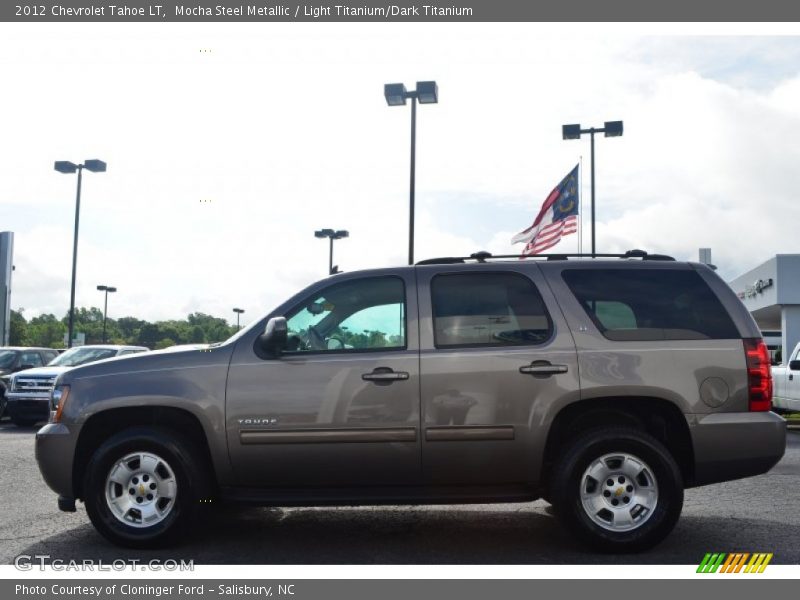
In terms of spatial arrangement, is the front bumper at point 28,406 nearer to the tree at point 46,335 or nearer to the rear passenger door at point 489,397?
the rear passenger door at point 489,397

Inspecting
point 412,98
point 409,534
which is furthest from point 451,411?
point 412,98

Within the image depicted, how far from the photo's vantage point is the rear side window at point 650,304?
6215mm

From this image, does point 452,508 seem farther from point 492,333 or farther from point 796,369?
point 796,369

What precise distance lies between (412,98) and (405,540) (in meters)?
15.5

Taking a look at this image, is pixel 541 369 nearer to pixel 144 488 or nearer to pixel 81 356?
pixel 144 488

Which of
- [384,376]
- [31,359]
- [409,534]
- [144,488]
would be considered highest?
[31,359]

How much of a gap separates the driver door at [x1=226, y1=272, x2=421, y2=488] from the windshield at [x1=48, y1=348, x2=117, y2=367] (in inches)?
538

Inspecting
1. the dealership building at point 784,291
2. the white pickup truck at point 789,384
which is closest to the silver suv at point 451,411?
the white pickup truck at point 789,384

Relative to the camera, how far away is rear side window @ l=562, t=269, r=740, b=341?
621 centimetres

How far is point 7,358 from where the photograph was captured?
791 inches

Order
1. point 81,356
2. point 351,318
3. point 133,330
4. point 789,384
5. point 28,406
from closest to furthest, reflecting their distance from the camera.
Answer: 1. point 351,318
2. point 789,384
3. point 28,406
4. point 81,356
5. point 133,330

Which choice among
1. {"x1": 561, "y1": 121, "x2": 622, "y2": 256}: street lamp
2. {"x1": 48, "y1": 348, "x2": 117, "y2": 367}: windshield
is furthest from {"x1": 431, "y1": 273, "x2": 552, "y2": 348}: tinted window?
{"x1": 561, "y1": 121, "x2": 622, "y2": 256}: street lamp

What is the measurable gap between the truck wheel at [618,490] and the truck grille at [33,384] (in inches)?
544
